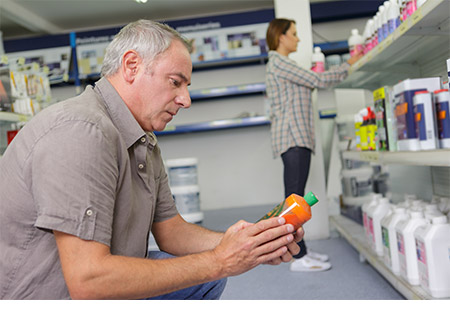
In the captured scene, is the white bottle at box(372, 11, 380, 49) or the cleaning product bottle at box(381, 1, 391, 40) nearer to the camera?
the cleaning product bottle at box(381, 1, 391, 40)

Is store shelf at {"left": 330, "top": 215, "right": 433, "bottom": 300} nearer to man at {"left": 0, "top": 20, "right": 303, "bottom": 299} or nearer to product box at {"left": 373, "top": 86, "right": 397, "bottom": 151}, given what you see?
product box at {"left": 373, "top": 86, "right": 397, "bottom": 151}

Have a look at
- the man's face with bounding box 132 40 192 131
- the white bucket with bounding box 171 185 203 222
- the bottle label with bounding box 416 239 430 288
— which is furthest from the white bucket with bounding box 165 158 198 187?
the man's face with bounding box 132 40 192 131

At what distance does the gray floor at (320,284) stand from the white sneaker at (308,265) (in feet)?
0.11

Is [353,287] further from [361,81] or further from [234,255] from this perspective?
[361,81]

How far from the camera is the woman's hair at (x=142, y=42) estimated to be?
1111mm

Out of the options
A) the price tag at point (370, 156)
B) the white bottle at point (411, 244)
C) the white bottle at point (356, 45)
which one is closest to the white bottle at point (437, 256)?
the white bottle at point (411, 244)

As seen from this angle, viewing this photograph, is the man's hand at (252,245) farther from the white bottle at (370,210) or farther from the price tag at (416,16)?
the white bottle at (370,210)

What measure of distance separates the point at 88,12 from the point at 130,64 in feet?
16.6

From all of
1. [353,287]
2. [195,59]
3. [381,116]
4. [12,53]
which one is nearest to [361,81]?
[381,116]

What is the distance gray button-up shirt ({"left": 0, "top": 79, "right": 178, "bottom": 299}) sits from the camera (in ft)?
2.81

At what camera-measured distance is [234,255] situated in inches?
39.2

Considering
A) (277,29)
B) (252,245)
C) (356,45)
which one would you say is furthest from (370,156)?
(252,245)

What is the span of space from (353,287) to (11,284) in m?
1.82

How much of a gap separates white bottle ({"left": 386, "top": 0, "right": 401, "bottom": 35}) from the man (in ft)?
4.24
